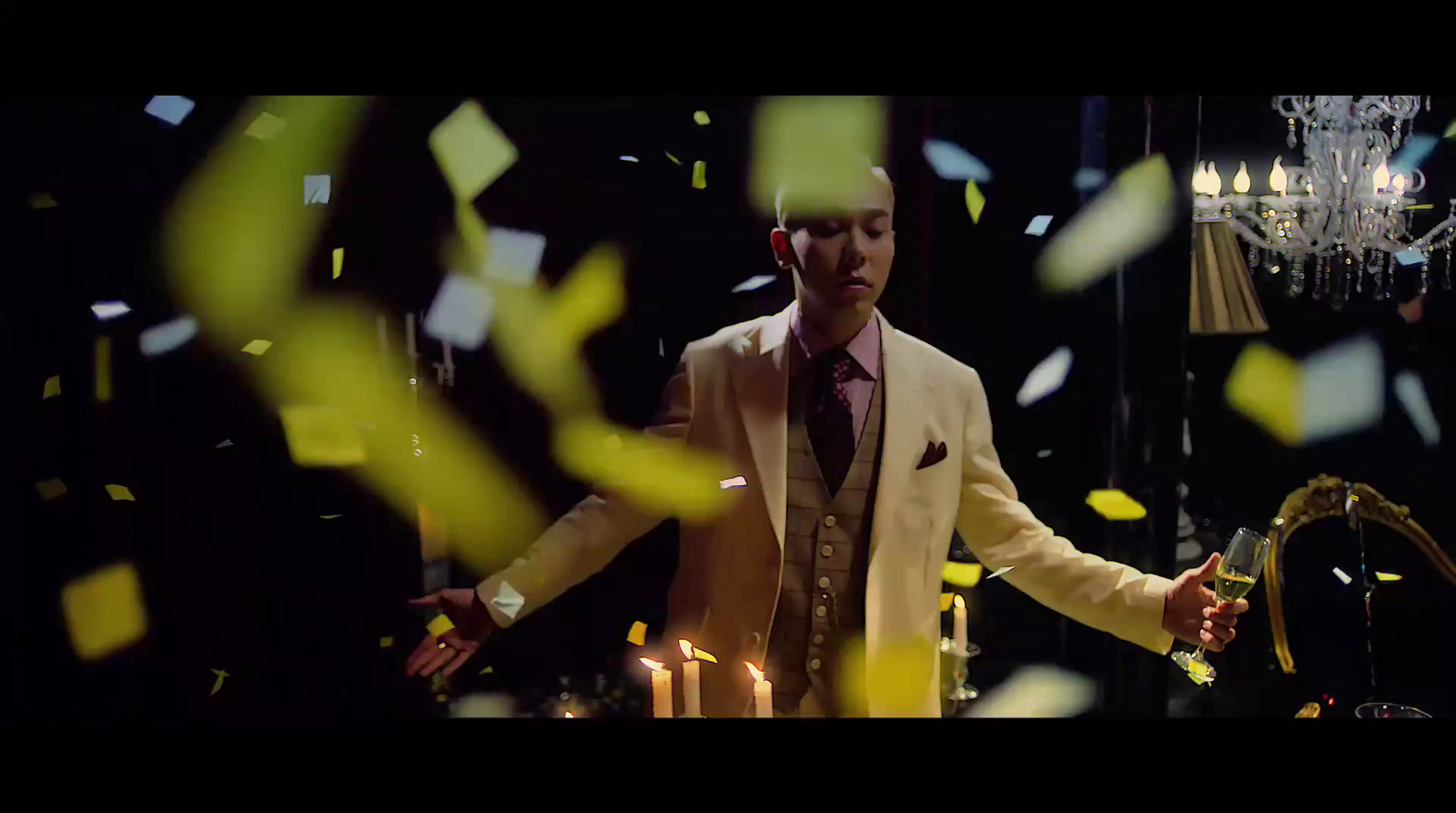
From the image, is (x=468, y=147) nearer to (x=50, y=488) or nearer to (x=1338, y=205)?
(x=50, y=488)

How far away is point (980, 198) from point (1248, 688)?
1233mm

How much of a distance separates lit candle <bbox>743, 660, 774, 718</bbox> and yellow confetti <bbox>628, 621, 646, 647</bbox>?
0.22m

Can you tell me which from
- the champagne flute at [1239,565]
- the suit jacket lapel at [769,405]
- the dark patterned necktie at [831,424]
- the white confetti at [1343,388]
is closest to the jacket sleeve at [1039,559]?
the champagne flute at [1239,565]

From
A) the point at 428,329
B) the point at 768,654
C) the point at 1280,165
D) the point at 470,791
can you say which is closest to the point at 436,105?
the point at 428,329

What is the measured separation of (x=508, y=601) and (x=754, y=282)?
2.75ft

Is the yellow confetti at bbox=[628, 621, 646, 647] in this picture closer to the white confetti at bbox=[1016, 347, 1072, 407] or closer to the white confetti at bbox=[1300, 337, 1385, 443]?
the white confetti at bbox=[1016, 347, 1072, 407]

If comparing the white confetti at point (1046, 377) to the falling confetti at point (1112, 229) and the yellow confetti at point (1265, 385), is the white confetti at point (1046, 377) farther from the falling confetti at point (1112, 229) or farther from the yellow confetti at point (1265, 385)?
the yellow confetti at point (1265, 385)

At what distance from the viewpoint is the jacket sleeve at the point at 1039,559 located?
2080mm

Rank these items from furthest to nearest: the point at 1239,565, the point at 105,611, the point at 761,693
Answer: the point at 105,611 < the point at 761,693 < the point at 1239,565

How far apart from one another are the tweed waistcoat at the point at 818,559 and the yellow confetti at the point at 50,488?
5.01 ft

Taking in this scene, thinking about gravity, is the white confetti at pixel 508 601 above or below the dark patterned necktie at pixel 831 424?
below

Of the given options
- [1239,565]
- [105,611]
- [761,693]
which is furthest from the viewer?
[105,611]

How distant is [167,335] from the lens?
2084mm

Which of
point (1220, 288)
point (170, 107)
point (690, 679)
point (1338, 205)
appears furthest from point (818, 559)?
point (170, 107)
